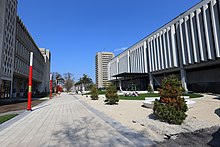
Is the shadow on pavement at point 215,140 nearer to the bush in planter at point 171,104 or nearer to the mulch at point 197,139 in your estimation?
the mulch at point 197,139

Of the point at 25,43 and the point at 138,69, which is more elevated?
the point at 25,43

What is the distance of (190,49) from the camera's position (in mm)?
32906

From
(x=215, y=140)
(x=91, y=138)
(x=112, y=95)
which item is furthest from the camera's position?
(x=112, y=95)

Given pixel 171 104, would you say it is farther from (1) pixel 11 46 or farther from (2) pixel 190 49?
(1) pixel 11 46

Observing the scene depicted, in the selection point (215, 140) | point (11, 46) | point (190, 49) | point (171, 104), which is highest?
point (11, 46)

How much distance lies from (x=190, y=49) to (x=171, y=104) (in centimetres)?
3039

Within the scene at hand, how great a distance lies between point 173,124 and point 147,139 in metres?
2.17

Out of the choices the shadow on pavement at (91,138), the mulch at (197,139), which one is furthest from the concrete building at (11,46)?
the mulch at (197,139)

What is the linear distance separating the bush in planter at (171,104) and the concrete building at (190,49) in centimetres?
2515

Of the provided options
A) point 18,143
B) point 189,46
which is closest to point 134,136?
point 18,143

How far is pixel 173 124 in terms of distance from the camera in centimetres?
656

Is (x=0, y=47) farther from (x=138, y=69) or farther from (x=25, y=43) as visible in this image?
(x=138, y=69)

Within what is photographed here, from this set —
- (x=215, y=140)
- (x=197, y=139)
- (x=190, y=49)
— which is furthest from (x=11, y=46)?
(x=190, y=49)

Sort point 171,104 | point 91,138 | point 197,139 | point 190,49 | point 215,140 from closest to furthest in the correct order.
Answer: point 215,140 < point 197,139 < point 91,138 < point 171,104 < point 190,49
